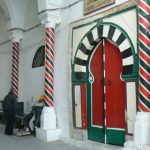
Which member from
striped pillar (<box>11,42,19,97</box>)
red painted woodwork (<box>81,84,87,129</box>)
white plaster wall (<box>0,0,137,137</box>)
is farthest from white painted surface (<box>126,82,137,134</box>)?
striped pillar (<box>11,42,19,97</box>)

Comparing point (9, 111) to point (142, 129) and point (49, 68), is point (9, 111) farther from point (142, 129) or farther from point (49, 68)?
point (142, 129)

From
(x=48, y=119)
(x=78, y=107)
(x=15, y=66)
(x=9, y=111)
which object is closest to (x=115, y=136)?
(x=78, y=107)

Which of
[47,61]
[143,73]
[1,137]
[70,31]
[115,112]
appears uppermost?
[70,31]

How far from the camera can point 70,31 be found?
8.05 meters

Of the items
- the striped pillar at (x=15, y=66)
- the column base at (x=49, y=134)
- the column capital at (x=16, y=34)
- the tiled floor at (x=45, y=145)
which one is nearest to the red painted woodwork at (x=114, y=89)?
the tiled floor at (x=45, y=145)

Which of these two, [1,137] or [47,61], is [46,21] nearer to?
[47,61]

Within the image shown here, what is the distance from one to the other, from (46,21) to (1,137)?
3.40 metres

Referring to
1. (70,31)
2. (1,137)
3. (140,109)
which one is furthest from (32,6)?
(140,109)

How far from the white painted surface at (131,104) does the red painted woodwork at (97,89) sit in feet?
3.29

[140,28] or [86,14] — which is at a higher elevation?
[86,14]

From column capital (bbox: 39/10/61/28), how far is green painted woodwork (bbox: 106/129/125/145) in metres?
3.27

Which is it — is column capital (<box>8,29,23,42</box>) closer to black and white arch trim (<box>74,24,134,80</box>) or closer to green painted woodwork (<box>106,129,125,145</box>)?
black and white arch trim (<box>74,24,134,80</box>)

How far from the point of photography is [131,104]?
6.20 metres

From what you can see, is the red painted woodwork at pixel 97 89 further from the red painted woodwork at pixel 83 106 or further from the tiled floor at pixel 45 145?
the tiled floor at pixel 45 145
